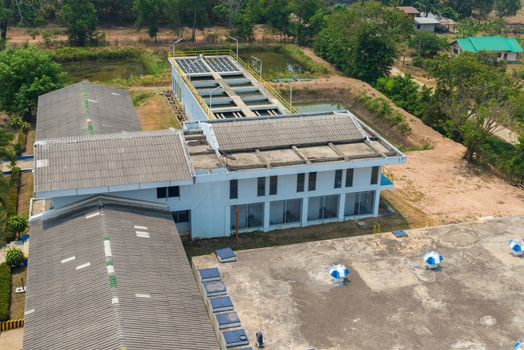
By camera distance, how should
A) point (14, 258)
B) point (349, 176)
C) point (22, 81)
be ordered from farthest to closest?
1. point (22, 81)
2. point (349, 176)
3. point (14, 258)

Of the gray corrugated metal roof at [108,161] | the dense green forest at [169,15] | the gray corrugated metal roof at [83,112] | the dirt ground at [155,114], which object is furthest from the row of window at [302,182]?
the dense green forest at [169,15]

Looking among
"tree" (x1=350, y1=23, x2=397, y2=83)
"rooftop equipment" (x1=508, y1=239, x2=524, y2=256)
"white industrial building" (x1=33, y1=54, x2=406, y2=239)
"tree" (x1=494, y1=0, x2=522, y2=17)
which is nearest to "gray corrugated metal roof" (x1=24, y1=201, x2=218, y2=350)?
"white industrial building" (x1=33, y1=54, x2=406, y2=239)

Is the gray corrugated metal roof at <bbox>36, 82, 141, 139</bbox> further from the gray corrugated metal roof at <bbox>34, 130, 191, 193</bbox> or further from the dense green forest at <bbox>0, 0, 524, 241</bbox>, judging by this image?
the gray corrugated metal roof at <bbox>34, 130, 191, 193</bbox>

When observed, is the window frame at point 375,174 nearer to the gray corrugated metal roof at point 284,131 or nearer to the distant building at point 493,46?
the gray corrugated metal roof at point 284,131

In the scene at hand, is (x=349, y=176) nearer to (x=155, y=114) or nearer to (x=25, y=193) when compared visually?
(x=25, y=193)

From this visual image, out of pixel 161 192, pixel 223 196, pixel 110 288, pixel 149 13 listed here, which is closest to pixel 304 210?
pixel 223 196

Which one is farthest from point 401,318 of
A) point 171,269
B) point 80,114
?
point 80,114
